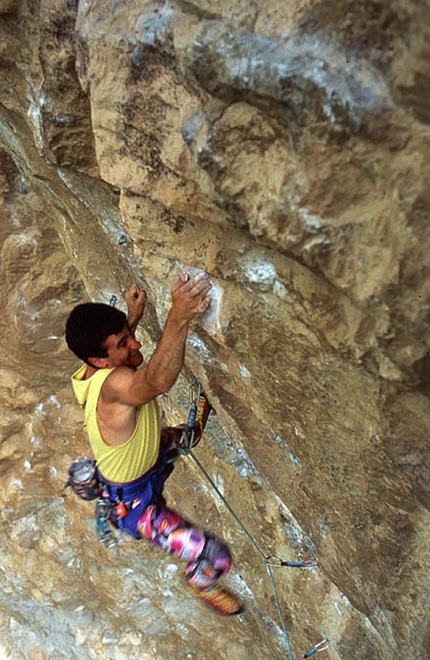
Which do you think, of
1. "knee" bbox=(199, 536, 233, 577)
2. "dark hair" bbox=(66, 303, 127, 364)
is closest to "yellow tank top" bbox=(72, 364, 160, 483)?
"dark hair" bbox=(66, 303, 127, 364)

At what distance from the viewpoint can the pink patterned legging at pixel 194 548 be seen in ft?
8.13

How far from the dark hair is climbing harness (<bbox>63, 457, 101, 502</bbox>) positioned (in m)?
0.67

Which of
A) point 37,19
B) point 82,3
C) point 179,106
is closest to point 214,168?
point 179,106

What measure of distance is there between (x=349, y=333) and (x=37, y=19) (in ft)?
5.69

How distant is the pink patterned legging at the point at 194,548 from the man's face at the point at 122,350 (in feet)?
2.44

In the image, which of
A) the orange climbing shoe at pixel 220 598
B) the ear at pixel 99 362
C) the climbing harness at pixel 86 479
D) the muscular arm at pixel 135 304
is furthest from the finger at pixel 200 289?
the orange climbing shoe at pixel 220 598

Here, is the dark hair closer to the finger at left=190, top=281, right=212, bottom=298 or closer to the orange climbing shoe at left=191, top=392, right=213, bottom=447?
the finger at left=190, top=281, right=212, bottom=298

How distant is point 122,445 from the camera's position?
2373 mm

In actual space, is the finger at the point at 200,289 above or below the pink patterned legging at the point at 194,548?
above

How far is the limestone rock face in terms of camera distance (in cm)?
140

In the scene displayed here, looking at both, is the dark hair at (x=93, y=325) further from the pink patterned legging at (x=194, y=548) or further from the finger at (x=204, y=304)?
the pink patterned legging at (x=194, y=548)

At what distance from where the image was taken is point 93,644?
14.5 feet

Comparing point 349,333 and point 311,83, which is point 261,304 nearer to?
point 349,333

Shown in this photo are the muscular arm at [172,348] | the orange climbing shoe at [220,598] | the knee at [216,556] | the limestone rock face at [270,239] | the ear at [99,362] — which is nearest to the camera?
the limestone rock face at [270,239]
